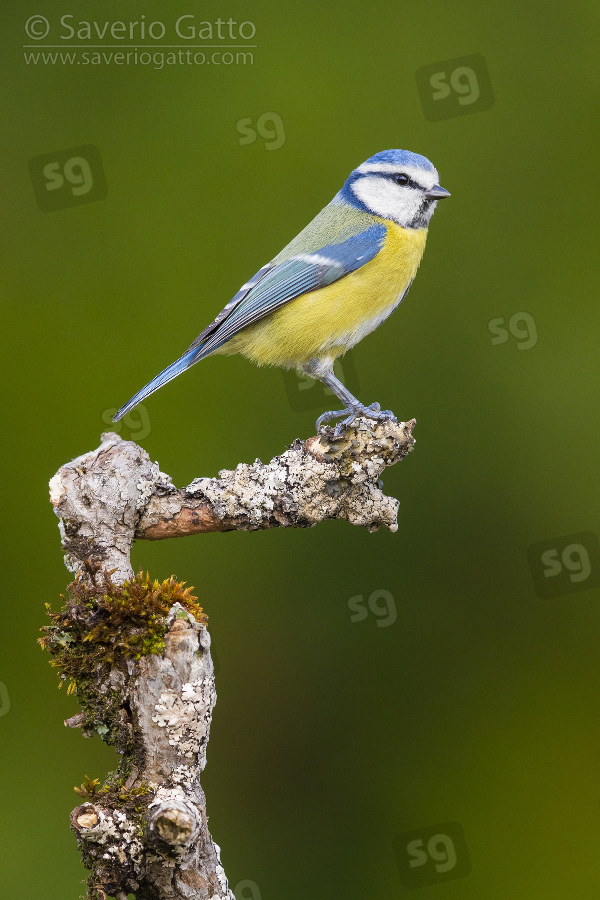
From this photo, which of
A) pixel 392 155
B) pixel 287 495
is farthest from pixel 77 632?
pixel 392 155

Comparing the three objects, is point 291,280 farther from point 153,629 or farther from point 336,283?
point 153,629

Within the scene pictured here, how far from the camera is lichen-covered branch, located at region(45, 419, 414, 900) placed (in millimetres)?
1644

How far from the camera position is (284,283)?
2.49m

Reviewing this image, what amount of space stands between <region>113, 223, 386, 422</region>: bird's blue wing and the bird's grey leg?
230 millimetres

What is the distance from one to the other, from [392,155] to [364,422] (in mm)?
947

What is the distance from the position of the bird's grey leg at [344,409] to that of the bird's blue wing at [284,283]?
0.23 metres
